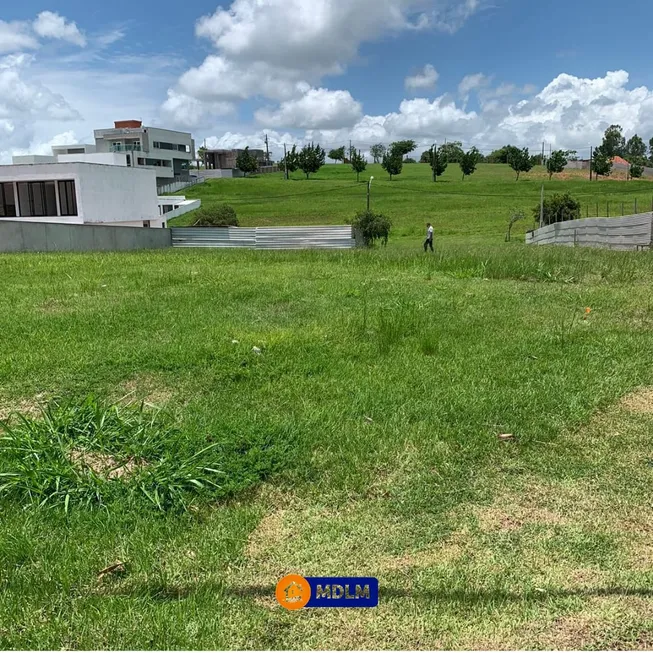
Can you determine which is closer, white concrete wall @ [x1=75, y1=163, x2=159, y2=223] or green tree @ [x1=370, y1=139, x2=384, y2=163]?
white concrete wall @ [x1=75, y1=163, x2=159, y2=223]

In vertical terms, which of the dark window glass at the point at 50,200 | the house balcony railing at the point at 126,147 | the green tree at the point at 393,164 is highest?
the house balcony railing at the point at 126,147

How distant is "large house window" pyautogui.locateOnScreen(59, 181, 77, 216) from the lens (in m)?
34.9

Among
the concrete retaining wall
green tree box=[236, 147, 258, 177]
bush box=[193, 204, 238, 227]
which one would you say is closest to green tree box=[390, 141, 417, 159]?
green tree box=[236, 147, 258, 177]

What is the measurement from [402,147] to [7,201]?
3241 inches

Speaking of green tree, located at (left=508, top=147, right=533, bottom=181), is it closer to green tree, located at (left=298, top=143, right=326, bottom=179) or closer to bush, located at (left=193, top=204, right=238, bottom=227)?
green tree, located at (left=298, top=143, right=326, bottom=179)

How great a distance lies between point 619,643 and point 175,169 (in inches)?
3898

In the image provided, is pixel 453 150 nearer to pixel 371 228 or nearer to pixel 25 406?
pixel 371 228

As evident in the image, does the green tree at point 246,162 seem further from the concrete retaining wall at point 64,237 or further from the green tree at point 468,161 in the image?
the concrete retaining wall at point 64,237

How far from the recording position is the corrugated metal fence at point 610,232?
74.1ft

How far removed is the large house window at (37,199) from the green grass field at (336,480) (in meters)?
31.4

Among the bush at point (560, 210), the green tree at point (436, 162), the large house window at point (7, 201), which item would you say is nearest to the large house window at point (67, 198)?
the large house window at point (7, 201)

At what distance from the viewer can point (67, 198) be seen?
3525cm

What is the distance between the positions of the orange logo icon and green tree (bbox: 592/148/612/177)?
324 ft

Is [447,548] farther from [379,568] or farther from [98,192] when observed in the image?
[98,192]
